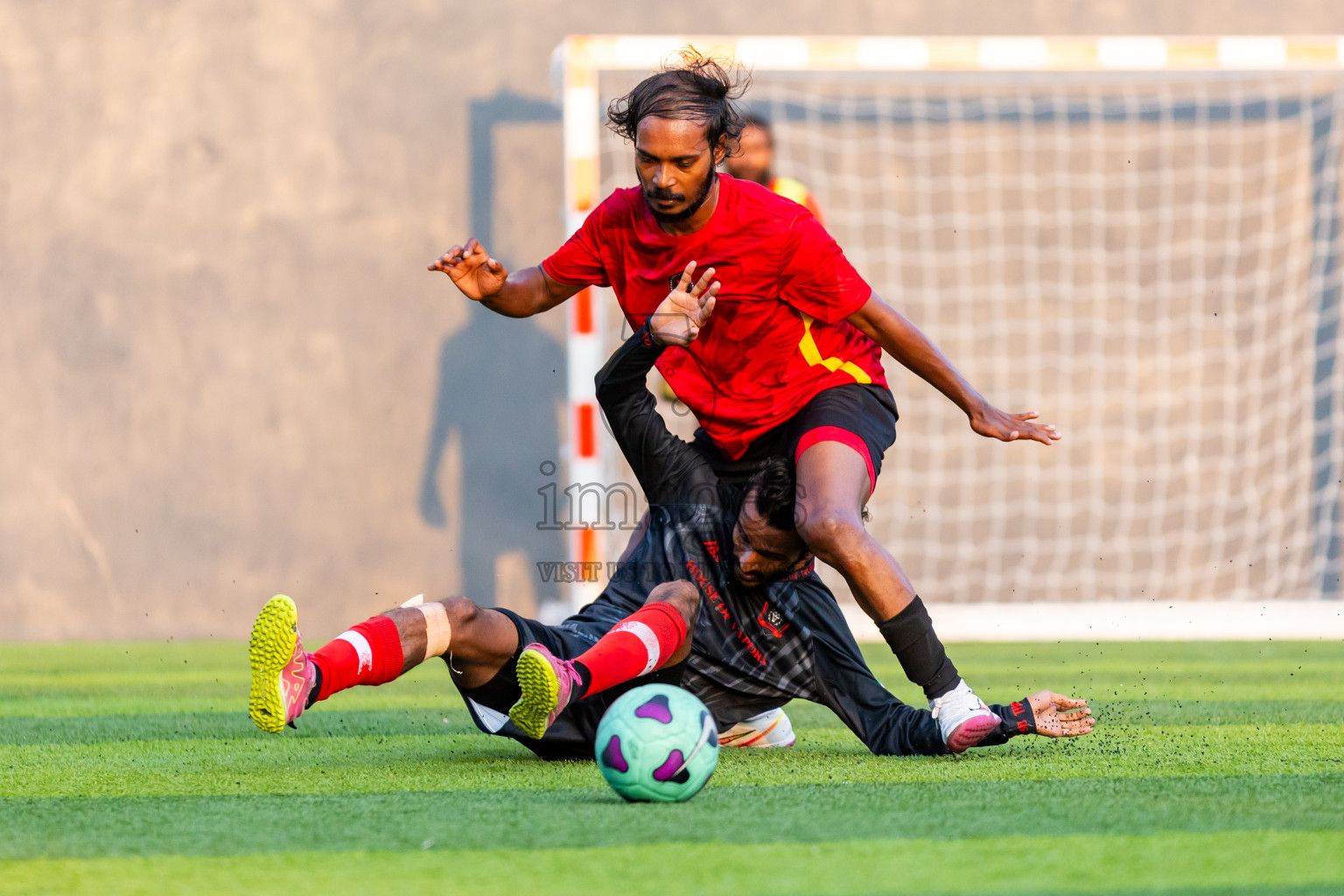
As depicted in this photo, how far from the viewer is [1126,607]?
24.0 feet

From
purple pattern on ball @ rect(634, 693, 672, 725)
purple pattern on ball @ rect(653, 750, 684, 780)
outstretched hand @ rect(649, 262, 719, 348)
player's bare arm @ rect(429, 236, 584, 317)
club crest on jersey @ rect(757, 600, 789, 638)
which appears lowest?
purple pattern on ball @ rect(653, 750, 684, 780)

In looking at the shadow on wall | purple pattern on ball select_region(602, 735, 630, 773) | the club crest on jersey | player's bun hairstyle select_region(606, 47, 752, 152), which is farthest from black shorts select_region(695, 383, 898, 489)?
the shadow on wall

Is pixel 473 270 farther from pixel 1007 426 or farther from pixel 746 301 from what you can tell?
pixel 1007 426

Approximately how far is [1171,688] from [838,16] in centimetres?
458

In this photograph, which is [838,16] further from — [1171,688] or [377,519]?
[1171,688]

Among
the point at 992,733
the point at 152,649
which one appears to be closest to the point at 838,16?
the point at 152,649

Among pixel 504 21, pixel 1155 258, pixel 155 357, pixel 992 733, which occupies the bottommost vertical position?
pixel 992 733

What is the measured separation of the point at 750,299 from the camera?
3.66 metres

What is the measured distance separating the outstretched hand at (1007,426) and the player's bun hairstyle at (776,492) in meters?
0.53

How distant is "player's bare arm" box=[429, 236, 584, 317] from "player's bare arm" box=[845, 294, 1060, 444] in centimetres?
86

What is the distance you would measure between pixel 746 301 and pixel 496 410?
4.50 m

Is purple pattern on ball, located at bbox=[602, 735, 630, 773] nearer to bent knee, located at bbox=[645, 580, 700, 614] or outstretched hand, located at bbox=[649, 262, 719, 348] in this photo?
bent knee, located at bbox=[645, 580, 700, 614]

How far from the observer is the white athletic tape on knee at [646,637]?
2.99 metres

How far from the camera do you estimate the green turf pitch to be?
1962mm
